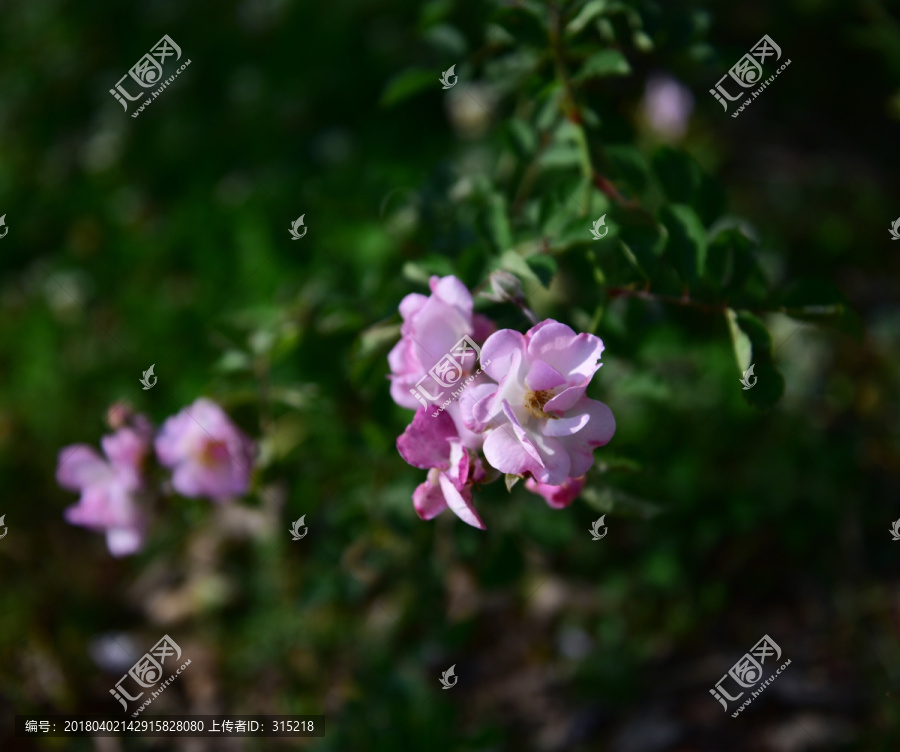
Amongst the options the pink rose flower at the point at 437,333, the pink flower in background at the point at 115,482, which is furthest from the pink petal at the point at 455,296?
the pink flower in background at the point at 115,482

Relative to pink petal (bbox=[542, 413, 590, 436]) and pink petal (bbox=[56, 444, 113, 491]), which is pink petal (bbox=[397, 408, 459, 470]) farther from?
pink petal (bbox=[56, 444, 113, 491])

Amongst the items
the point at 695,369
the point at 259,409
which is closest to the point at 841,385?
the point at 695,369

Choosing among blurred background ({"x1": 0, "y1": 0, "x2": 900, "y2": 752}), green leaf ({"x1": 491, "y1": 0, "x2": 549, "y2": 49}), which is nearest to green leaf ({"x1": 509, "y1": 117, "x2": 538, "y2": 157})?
blurred background ({"x1": 0, "y1": 0, "x2": 900, "y2": 752})

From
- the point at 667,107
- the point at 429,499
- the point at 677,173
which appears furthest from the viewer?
the point at 667,107

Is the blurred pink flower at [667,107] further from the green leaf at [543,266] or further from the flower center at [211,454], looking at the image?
the flower center at [211,454]

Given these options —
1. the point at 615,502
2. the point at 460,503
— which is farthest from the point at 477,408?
the point at 615,502

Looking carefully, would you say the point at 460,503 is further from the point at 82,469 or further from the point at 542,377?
the point at 82,469
